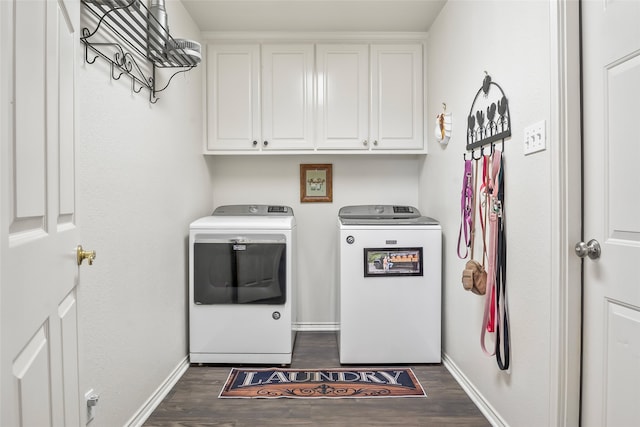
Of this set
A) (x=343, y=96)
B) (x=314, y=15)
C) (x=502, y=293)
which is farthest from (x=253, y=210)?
(x=502, y=293)

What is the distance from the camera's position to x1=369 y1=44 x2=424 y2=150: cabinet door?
265 centimetres

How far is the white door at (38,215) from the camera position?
0.59 metres

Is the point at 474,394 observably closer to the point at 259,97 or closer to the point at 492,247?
the point at 492,247

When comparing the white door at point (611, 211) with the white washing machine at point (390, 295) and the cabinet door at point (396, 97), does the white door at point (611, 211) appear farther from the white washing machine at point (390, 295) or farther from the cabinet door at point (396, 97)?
the cabinet door at point (396, 97)

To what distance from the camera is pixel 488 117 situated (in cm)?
170

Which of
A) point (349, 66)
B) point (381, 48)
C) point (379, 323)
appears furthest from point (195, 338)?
point (381, 48)

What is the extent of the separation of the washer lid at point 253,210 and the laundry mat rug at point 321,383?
1092mm

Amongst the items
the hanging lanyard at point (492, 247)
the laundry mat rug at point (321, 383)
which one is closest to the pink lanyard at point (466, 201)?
the hanging lanyard at point (492, 247)

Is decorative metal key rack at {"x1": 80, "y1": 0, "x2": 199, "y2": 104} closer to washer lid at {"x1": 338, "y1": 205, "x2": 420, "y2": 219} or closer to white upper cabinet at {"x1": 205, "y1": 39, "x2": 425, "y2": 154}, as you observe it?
white upper cabinet at {"x1": 205, "y1": 39, "x2": 425, "y2": 154}

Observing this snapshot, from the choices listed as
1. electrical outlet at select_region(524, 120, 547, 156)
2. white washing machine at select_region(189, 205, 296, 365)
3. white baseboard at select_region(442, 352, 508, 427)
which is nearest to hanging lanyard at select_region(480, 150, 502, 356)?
electrical outlet at select_region(524, 120, 547, 156)

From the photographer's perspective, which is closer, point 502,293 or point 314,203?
point 502,293

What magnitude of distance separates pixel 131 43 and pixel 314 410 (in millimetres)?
1952

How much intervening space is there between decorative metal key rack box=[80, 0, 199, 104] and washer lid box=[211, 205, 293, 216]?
1.03 metres

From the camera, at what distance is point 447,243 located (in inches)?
90.0
